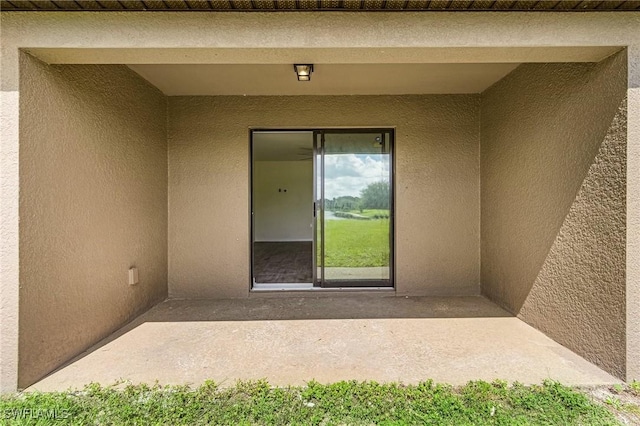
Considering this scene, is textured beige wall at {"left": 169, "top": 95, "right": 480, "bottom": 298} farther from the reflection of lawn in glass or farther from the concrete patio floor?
the concrete patio floor

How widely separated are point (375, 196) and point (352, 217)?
17.7 inches

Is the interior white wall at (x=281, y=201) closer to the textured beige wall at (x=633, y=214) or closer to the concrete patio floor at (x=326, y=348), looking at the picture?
the concrete patio floor at (x=326, y=348)

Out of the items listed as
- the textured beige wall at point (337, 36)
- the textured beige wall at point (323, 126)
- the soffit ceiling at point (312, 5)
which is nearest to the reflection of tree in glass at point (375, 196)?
the textured beige wall at point (323, 126)

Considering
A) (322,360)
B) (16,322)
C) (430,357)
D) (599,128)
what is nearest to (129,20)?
(16,322)

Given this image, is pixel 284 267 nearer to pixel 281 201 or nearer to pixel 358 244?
pixel 358 244

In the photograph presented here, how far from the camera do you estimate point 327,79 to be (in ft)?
12.4

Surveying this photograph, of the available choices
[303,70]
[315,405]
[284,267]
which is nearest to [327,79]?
[303,70]

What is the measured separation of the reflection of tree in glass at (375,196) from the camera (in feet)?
14.9

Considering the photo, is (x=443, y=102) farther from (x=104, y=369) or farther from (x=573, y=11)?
(x=104, y=369)

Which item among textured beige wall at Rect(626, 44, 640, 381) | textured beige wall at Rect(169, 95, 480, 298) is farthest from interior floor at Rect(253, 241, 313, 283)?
textured beige wall at Rect(626, 44, 640, 381)

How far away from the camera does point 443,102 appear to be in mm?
4363

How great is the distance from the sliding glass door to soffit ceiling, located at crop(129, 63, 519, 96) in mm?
882

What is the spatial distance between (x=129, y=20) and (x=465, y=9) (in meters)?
2.41

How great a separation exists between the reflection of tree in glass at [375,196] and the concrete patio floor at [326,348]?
4.63 ft
